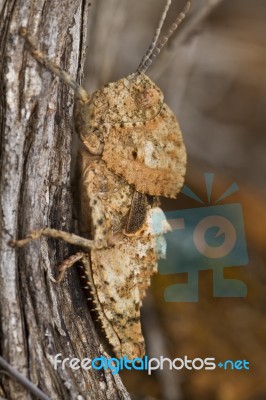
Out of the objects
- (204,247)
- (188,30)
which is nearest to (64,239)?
(204,247)

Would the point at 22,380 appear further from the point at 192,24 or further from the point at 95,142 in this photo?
the point at 192,24

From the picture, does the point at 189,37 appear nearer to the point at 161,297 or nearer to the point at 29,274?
the point at 161,297

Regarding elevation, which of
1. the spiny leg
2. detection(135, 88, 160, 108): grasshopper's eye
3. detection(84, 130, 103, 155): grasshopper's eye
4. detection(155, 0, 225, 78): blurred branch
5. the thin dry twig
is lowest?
the thin dry twig

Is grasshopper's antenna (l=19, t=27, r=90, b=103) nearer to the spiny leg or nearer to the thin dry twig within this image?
the spiny leg

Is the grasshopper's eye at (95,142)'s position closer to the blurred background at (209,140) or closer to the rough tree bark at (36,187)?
the rough tree bark at (36,187)

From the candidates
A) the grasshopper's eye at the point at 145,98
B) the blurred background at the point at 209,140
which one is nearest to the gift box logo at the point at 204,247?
the blurred background at the point at 209,140

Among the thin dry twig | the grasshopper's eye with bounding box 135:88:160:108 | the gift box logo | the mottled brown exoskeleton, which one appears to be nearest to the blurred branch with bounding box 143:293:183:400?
the gift box logo
